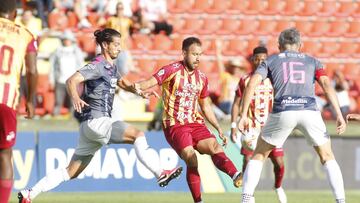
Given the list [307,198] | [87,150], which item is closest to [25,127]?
[307,198]

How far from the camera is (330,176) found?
11.5 metres

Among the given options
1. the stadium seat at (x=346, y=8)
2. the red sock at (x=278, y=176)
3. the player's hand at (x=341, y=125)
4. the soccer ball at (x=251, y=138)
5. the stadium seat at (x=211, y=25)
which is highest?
the stadium seat at (x=346, y=8)

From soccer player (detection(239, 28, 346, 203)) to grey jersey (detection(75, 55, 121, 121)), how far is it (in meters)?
1.96

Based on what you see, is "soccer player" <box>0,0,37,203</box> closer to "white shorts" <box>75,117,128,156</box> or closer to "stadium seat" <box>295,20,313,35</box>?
"white shorts" <box>75,117,128,156</box>

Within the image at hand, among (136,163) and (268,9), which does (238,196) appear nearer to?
(136,163)

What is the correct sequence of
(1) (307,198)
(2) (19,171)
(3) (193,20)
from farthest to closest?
1. (3) (193,20)
2. (2) (19,171)
3. (1) (307,198)

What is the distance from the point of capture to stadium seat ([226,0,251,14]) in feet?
87.9

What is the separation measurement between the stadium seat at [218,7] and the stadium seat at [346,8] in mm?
3091

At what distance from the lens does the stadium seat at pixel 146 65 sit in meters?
24.5

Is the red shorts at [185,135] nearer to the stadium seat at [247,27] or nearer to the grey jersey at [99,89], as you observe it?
the grey jersey at [99,89]

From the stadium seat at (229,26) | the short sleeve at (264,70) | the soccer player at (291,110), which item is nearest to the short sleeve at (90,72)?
the soccer player at (291,110)

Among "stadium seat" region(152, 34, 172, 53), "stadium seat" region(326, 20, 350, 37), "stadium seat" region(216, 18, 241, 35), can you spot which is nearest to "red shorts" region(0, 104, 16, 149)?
"stadium seat" region(152, 34, 172, 53)

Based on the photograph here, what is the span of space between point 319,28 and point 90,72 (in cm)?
1570

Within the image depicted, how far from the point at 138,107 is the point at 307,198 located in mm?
7405
